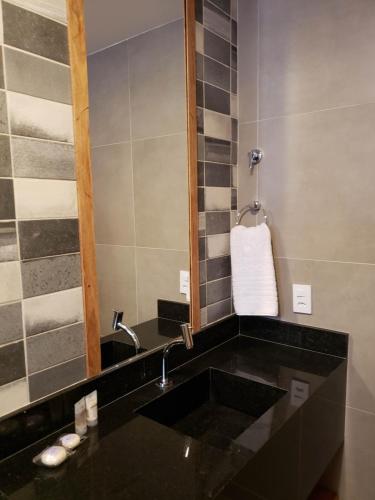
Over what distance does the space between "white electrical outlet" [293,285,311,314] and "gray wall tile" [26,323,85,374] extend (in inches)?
35.4

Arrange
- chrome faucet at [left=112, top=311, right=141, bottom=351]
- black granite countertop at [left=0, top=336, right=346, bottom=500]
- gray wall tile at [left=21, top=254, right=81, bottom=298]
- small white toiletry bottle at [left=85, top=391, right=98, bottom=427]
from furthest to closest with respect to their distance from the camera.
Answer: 1. chrome faucet at [left=112, top=311, right=141, bottom=351]
2. small white toiletry bottle at [left=85, top=391, right=98, bottom=427]
3. gray wall tile at [left=21, top=254, right=81, bottom=298]
4. black granite countertop at [left=0, top=336, right=346, bottom=500]

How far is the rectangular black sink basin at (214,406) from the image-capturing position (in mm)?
1239

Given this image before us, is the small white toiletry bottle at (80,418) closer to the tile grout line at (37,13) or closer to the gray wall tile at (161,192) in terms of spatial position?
the gray wall tile at (161,192)

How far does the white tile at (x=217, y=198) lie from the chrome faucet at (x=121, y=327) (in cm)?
57

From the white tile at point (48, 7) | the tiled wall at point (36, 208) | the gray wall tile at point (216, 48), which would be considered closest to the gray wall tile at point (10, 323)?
the tiled wall at point (36, 208)

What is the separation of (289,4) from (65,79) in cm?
101

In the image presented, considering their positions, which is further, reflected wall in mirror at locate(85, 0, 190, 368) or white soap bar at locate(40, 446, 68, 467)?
reflected wall in mirror at locate(85, 0, 190, 368)

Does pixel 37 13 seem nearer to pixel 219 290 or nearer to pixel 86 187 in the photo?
pixel 86 187

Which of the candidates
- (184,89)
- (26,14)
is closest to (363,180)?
(184,89)

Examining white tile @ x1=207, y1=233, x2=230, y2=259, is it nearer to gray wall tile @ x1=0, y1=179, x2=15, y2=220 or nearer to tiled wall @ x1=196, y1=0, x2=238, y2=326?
tiled wall @ x1=196, y1=0, x2=238, y2=326

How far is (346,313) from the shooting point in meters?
1.45

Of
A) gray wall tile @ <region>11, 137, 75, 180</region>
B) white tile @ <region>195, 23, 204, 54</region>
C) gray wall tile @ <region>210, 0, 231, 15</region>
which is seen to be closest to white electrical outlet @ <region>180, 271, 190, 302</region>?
gray wall tile @ <region>11, 137, 75, 180</region>

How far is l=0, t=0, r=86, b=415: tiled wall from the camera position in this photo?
34.0 inches

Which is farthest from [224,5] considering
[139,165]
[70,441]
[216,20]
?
[70,441]
